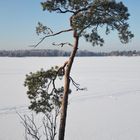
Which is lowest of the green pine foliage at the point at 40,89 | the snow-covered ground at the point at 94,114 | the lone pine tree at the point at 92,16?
the snow-covered ground at the point at 94,114

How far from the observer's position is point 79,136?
39.7 feet

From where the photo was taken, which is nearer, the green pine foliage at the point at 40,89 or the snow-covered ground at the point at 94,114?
the green pine foliage at the point at 40,89

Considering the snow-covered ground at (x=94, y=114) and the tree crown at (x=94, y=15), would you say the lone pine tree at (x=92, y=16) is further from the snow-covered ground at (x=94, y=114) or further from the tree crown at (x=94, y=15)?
the snow-covered ground at (x=94, y=114)

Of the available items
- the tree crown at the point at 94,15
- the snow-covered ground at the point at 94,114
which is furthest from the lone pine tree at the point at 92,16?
the snow-covered ground at the point at 94,114

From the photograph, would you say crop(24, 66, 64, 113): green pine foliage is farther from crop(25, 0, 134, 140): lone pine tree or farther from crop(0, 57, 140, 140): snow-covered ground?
crop(0, 57, 140, 140): snow-covered ground

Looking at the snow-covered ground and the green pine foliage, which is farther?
the snow-covered ground

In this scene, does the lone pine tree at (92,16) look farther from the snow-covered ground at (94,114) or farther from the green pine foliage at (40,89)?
the snow-covered ground at (94,114)

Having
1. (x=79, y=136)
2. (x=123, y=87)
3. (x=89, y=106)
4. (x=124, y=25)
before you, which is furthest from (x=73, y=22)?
(x=123, y=87)

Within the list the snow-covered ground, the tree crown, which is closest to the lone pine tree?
the tree crown

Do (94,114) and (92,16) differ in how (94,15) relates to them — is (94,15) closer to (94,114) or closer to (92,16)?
(92,16)

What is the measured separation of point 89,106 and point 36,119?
13.8ft

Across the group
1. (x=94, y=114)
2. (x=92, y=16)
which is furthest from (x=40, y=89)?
(x=94, y=114)

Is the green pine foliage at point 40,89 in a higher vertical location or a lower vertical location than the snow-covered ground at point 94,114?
higher

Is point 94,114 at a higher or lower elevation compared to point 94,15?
lower
